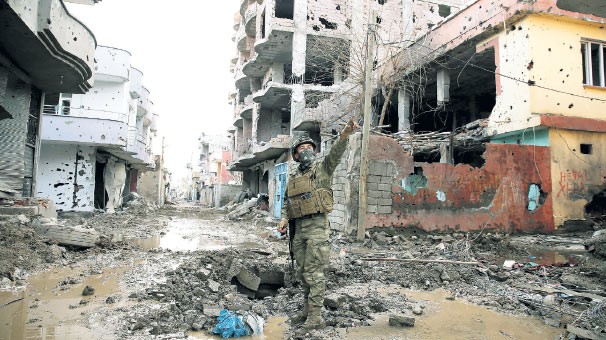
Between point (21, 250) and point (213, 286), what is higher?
point (21, 250)

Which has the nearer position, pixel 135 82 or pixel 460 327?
pixel 460 327

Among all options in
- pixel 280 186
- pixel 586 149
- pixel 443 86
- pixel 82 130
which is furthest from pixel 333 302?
pixel 82 130

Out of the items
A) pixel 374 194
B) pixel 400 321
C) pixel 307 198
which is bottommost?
pixel 400 321

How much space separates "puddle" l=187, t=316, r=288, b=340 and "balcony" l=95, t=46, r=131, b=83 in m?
16.5

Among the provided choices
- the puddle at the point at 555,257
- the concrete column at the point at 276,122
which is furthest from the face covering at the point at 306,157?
the concrete column at the point at 276,122

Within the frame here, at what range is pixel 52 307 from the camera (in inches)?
150

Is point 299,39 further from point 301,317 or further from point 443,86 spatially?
point 301,317

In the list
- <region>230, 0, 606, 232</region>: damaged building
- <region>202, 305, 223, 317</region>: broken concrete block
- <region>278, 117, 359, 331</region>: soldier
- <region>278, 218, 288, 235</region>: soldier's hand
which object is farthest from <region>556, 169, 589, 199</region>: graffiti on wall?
<region>202, 305, 223, 317</region>: broken concrete block

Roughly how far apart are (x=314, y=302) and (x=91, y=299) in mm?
2495

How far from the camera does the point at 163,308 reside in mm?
3678

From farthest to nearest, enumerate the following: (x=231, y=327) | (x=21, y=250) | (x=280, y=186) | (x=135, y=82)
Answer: (x=135, y=82), (x=280, y=186), (x=21, y=250), (x=231, y=327)

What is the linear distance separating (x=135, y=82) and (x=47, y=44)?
14.8 m

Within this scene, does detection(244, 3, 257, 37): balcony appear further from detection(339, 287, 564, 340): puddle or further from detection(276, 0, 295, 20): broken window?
detection(339, 287, 564, 340): puddle

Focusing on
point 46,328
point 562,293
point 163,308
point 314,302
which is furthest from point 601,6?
point 46,328
